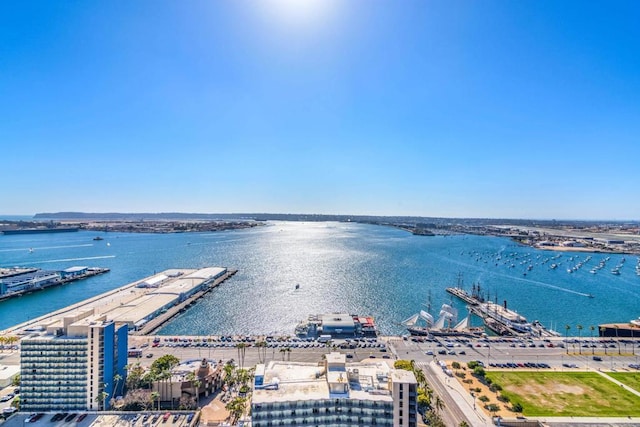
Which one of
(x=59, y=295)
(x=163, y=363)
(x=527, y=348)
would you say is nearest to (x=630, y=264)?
(x=527, y=348)

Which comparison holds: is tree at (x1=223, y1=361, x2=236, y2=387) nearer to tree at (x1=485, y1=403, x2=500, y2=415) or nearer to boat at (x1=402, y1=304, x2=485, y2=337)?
tree at (x1=485, y1=403, x2=500, y2=415)

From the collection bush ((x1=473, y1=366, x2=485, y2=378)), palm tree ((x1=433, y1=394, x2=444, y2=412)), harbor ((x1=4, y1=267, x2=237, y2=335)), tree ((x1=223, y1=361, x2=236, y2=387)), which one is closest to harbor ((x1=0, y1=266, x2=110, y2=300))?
harbor ((x1=4, y1=267, x2=237, y2=335))

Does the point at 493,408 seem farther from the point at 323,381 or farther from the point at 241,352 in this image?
the point at 241,352

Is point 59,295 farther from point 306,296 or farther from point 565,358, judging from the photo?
point 565,358

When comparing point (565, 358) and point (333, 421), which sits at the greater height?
point (333, 421)

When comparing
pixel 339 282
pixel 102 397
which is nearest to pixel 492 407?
pixel 102 397
